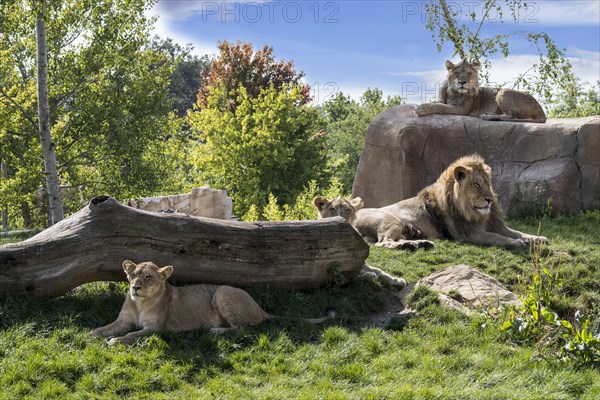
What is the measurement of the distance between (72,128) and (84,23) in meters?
3.19

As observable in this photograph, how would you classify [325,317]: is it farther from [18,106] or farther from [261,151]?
[261,151]

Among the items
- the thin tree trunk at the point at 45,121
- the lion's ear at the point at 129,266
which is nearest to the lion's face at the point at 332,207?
the lion's ear at the point at 129,266

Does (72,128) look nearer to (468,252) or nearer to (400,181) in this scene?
(400,181)

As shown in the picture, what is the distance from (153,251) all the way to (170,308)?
0.88 metres

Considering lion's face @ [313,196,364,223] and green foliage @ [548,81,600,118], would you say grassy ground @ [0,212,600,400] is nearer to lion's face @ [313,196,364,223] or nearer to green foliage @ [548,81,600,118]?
lion's face @ [313,196,364,223]

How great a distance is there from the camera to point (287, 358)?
269 inches

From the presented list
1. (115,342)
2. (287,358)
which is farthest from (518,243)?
(115,342)

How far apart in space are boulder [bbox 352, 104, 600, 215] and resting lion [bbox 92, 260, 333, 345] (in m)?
7.74

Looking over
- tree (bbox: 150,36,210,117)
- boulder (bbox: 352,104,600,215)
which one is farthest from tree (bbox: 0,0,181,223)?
tree (bbox: 150,36,210,117)

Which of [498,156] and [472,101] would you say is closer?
[498,156]

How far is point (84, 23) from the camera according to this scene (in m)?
20.2

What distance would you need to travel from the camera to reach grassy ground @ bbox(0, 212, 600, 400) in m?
6.14

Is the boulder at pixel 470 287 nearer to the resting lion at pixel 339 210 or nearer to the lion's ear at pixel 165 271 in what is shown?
the resting lion at pixel 339 210

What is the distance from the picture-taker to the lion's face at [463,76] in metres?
14.9
